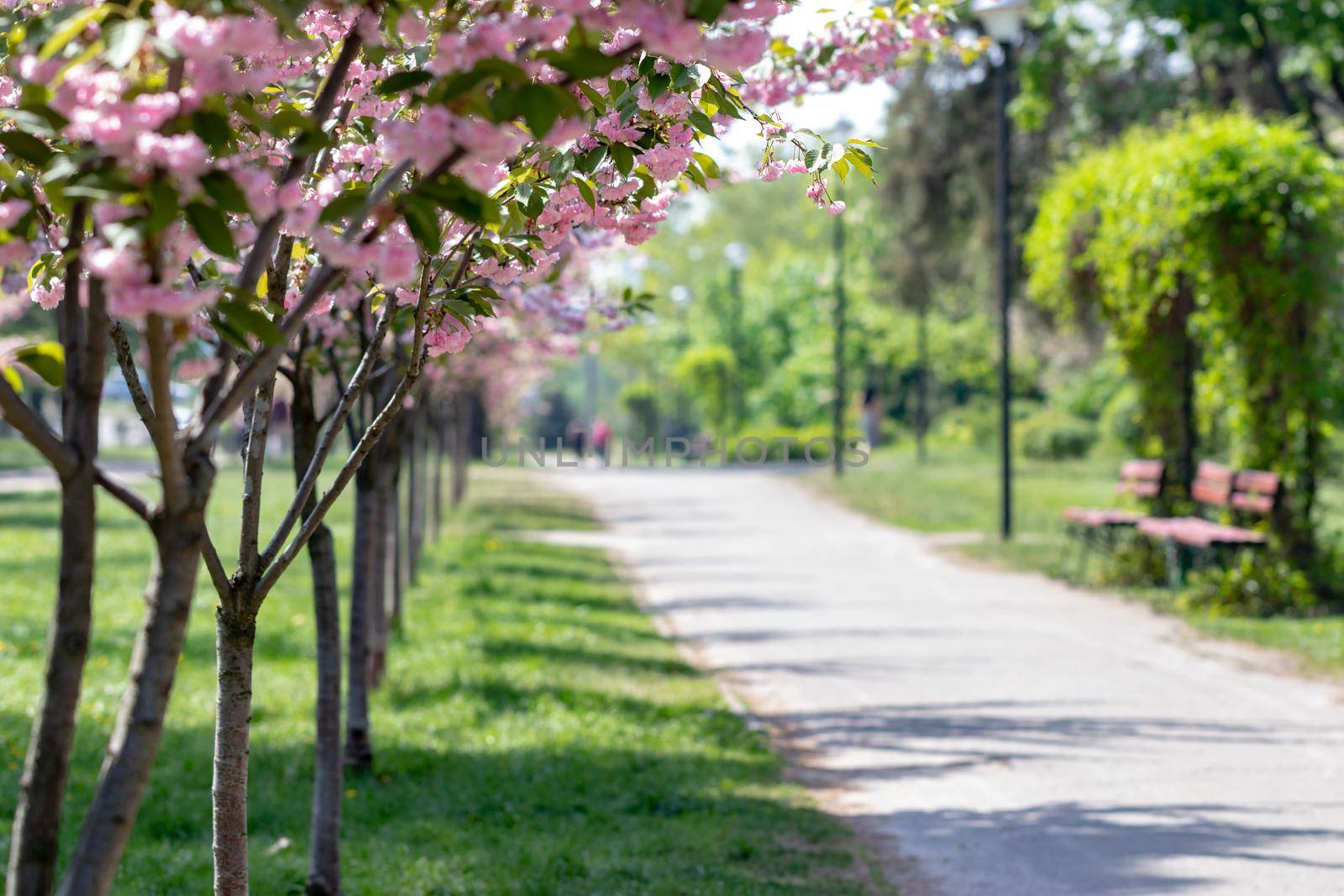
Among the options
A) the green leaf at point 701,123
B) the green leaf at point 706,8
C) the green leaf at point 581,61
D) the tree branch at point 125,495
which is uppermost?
the green leaf at point 701,123

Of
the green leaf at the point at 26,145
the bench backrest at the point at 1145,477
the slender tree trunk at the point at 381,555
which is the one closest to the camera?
the green leaf at the point at 26,145

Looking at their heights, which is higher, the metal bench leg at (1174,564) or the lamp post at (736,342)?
the lamp post at (736,342)

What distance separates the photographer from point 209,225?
2371mm

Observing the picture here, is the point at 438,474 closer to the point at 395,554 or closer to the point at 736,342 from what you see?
the point at 395,554

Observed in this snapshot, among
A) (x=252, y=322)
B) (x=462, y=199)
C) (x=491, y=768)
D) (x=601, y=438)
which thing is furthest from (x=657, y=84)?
(x=601, y=438)

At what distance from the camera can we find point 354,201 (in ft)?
8.57

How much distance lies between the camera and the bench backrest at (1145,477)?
14297 mm

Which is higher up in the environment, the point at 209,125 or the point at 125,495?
the point at 209,125

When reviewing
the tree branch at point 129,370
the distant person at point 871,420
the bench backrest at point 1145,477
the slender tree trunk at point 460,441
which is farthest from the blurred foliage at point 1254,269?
the distant person at point 871,420

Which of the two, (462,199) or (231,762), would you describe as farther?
(231,762)

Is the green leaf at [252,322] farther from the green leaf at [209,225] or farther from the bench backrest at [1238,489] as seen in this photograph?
the bench backrest at [1238,489]

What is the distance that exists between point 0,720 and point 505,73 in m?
6.96

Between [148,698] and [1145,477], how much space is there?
42.4ft

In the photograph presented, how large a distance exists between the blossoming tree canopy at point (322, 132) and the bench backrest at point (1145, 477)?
11336 mm
